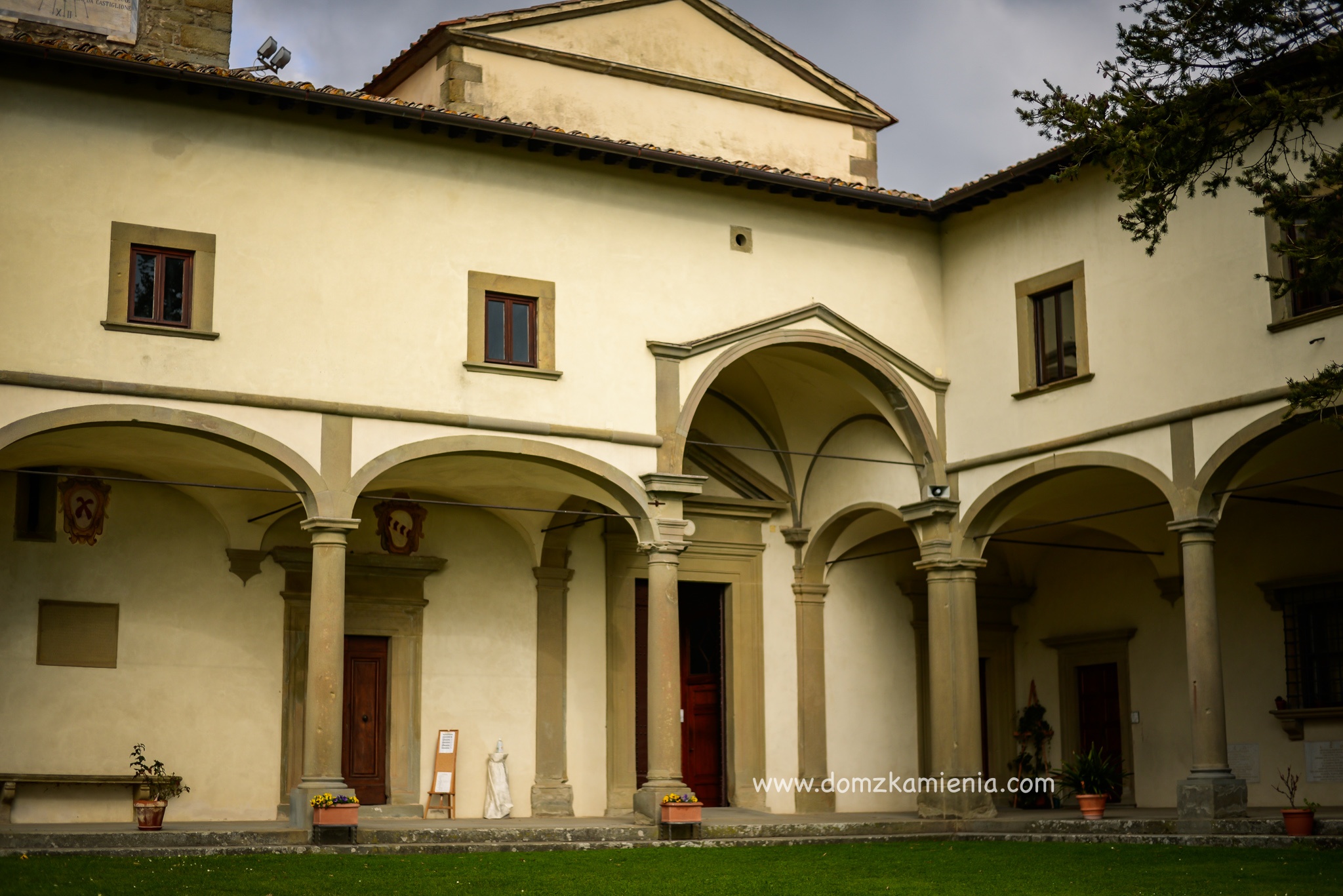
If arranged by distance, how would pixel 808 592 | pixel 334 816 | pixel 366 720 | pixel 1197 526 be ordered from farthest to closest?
pixel 808 592, pixel 366 720, pixel 1197 526, pixel 334 816

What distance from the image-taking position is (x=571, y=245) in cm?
1609

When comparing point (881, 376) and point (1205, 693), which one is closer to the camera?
point (1205, 693)

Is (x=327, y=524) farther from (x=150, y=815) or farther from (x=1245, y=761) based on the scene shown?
(x=1245, y=761)

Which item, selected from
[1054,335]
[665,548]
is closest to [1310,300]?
[1054,335]

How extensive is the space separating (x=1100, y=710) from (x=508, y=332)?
9.45 meters

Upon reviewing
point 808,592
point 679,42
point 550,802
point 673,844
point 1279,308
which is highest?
point 679,42

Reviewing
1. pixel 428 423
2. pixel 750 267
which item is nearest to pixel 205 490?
pixel 428 423

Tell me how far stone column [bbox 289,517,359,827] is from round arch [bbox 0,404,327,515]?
329 mm

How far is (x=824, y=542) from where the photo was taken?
19.7 metres

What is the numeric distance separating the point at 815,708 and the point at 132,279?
9659 mm

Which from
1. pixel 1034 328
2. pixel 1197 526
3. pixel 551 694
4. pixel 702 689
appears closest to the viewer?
pixel 1197 526

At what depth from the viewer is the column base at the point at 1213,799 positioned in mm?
14312

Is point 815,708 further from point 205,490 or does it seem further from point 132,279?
point 132,279

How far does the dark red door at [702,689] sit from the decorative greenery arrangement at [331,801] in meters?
6.14
